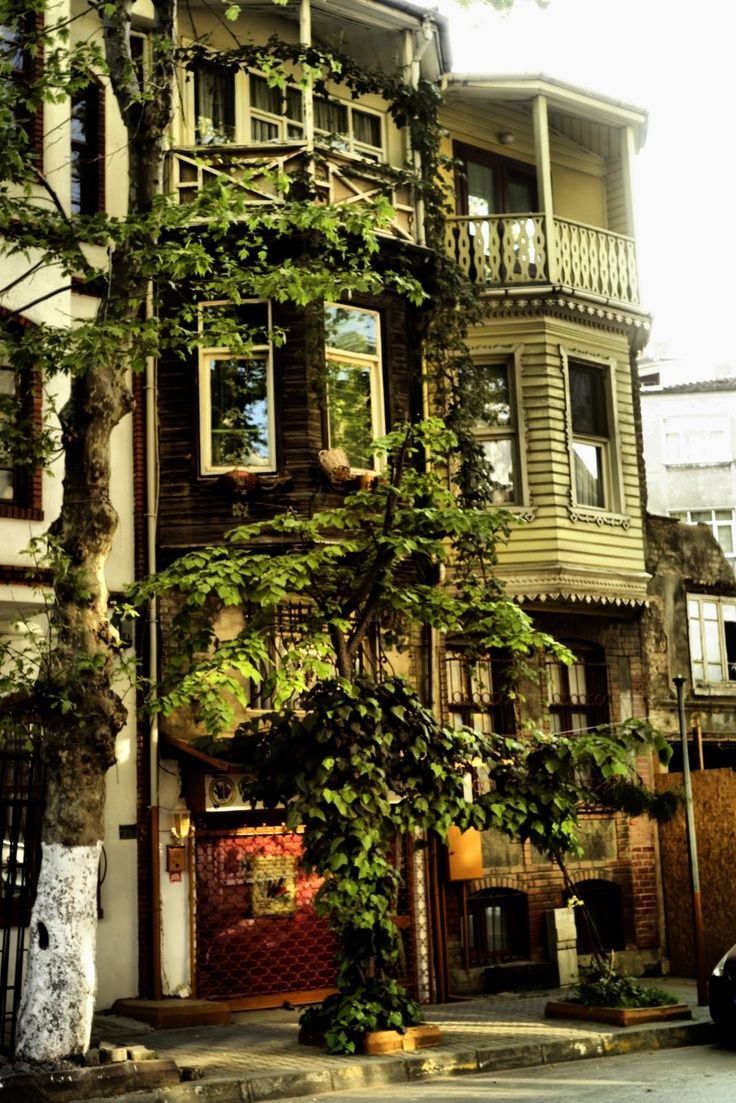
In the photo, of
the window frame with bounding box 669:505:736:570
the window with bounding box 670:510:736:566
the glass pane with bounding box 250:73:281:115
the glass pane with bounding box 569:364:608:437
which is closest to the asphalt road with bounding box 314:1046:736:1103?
the glass pane with bounding box 569:364:608:437

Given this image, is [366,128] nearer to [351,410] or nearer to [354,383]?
[354,383]

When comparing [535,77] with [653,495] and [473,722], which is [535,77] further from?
[653,495]

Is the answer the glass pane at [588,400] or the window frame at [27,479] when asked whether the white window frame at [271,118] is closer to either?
the window frame at [27,479]

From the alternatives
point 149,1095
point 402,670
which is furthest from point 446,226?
point 149,1095

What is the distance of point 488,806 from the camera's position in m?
13.6

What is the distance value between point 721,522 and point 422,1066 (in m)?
36.6

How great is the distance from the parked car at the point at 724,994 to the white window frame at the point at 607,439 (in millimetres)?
8333

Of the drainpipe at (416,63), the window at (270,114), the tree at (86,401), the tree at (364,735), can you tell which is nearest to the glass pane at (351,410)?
Answer: the drainpipe at (416,63)

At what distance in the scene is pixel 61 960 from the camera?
11.3 m

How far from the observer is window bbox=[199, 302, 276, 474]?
17.9m

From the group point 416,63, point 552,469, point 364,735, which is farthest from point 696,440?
point 364,735

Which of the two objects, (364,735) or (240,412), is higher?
(240,412)

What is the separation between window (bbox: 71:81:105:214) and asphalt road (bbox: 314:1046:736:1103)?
438 inches

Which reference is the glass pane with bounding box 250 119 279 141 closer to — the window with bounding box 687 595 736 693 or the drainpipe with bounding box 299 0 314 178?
the drainpipe with bounding box 299 0 314 178
